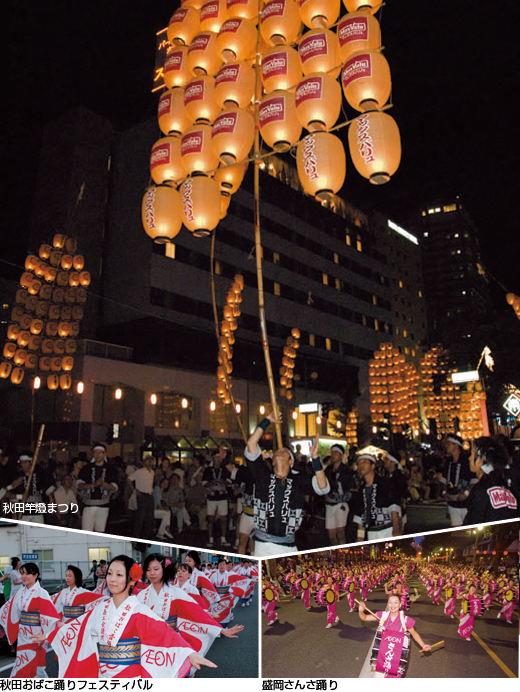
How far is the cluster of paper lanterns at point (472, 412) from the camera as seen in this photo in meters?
25.5

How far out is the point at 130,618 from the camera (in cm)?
309

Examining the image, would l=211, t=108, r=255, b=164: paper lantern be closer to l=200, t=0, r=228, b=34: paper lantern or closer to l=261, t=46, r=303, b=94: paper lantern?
l=261, t=46, r=303, b=94: paper lantern

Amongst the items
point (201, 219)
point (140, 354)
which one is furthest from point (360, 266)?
point (201, 219)

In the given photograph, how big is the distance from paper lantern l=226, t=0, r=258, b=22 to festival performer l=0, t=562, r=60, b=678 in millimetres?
7733

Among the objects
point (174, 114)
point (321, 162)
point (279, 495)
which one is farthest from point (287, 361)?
point (279, 495)

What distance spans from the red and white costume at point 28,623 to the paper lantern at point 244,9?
7838mm

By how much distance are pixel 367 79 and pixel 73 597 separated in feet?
20.9

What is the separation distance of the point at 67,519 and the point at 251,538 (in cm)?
331

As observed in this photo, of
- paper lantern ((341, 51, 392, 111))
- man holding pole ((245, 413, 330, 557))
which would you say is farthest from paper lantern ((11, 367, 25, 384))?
man holding pole ((245, 413, 330, 557))

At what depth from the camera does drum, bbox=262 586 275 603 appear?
3207 mm

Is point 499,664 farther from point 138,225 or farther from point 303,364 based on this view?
point 303,364

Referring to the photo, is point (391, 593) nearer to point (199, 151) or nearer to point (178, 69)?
point (199, 151)

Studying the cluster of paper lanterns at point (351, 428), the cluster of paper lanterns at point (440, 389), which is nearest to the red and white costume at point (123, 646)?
the cluster of paper lanterns at point (351, 428)

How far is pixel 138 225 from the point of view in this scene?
→ 25.7 meters
